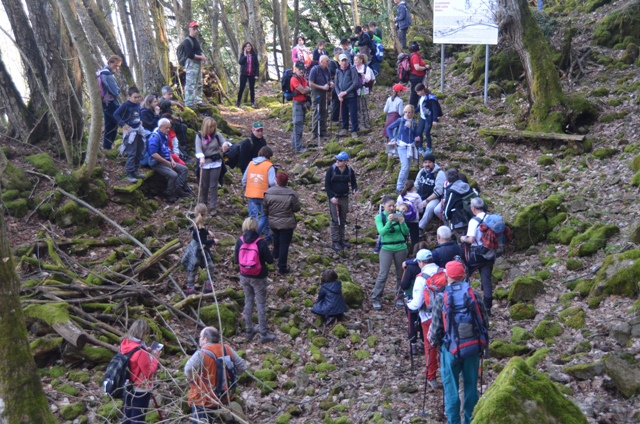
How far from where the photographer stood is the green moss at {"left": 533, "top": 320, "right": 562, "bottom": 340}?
9.24m

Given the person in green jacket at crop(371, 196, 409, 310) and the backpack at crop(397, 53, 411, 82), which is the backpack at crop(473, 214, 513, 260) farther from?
the backpack at crop(397, 53, 411, 82)

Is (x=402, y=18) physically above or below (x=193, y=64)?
above

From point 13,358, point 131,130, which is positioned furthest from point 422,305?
point 131,130

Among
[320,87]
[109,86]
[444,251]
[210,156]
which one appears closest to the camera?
[444,251]

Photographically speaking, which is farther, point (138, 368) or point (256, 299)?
point (256, 299)

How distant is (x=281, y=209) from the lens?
37.4 ft

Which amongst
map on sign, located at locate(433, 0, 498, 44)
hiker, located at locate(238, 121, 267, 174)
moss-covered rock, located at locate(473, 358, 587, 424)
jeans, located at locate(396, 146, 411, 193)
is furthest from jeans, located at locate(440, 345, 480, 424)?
map on sign, located at locate(433, 0, 498, 44)

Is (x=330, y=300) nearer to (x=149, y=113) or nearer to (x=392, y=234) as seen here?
(x=392, y=234)

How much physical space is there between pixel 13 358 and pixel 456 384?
4.68 meters

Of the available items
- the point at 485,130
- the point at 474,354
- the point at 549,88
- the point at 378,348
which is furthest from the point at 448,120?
the point at 474,354

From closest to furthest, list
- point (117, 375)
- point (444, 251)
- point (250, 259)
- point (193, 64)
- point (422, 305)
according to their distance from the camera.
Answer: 1. point (117, 375)
2. point (422, 305)
3. point (444, 251)
4. point (250, 259)
5. point (193, 64)

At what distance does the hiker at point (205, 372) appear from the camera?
259 inches

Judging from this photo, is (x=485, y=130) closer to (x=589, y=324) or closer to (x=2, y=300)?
(x=589, y=324)

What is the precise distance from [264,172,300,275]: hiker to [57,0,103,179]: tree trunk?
334 cm
